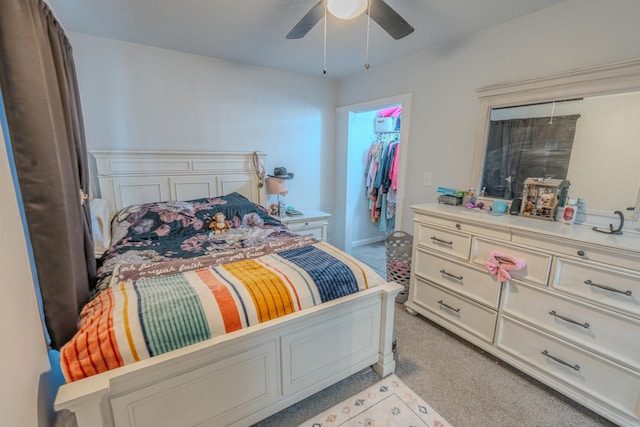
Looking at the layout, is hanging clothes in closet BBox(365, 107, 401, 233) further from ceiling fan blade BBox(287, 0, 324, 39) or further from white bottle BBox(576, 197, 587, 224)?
ceiling fan blade BBox(287, 0, 324, 39)

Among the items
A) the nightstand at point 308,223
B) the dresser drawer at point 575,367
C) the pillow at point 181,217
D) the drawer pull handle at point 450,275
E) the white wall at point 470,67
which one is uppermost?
the white wall at point 470,67

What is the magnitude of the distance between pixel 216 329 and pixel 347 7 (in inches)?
69.8

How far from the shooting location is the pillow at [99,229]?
201 centimetres

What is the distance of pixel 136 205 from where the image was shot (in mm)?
2654

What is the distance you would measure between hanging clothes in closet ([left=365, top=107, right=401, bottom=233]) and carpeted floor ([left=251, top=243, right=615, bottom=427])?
220cm

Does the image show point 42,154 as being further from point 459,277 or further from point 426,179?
point 426,179

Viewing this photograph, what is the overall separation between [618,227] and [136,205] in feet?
11.7

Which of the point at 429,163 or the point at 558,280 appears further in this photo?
the point at 429,163

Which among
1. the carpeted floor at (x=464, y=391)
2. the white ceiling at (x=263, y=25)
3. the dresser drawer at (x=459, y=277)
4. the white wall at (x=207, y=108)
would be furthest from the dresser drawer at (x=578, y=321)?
the white wall at (x=207, y=108)

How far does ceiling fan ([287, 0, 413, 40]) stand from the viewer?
1505 millimetres

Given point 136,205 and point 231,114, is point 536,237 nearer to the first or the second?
point 231,114

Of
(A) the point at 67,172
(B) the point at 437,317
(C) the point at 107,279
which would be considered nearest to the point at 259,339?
(C) the point at 107,279

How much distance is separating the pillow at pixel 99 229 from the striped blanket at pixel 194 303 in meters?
0.76

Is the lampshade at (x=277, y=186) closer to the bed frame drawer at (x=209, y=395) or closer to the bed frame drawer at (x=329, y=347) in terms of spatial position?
the bed frame drawer at (x=329, y=347)
